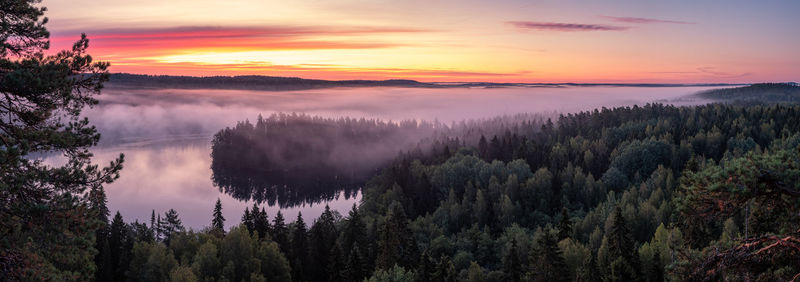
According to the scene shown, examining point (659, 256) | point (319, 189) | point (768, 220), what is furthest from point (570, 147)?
point (768, 220)

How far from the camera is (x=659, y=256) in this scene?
2184 inches

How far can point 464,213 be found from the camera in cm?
10425

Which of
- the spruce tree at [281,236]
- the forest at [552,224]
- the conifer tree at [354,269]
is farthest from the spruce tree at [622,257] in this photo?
the spruce tree at [281,236]

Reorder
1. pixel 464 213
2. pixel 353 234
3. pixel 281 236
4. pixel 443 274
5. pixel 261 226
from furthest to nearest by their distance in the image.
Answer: pixel 464 213 < pixel 261 226 < pixel 353 234 < pixel 281 236 < pixel 443 274

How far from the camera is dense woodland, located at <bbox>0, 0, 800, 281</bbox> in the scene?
11.8 meters

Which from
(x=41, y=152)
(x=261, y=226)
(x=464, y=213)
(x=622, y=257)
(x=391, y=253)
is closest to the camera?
(x=41, y=152)

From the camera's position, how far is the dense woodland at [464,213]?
11.8 metres

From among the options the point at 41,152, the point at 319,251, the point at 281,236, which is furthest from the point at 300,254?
the point at 41,152

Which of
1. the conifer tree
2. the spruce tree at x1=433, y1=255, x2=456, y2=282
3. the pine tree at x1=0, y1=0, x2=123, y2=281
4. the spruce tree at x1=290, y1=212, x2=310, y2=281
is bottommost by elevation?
the spruce tree at x1=290, y1=212, x2=310, y2=281

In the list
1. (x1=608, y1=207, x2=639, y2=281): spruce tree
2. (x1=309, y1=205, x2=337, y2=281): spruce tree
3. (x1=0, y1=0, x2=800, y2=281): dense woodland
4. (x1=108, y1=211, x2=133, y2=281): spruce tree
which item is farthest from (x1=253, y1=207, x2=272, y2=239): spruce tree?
(x1=608, y1=207, x2=639, y2=281): spruce tree

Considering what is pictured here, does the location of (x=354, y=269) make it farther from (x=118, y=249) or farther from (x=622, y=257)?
(x=118, y=249)

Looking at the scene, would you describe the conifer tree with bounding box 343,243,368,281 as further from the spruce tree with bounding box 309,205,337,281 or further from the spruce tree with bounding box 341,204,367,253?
the spruce tree with bounding box 341,204,367,253

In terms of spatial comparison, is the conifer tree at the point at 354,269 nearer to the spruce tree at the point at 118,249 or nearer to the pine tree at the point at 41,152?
the spruce tree at the point at 118,249

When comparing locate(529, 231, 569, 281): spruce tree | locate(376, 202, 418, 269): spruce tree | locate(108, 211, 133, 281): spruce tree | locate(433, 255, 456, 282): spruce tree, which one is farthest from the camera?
locate(108, 211, 133, 281): spruce tree
